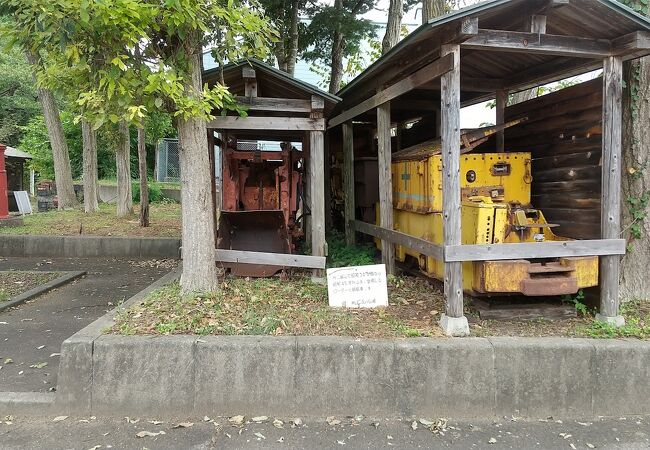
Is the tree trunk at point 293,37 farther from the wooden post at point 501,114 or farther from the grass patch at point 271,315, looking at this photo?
the grass patch at point 271,315

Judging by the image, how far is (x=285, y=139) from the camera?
8.98 metres

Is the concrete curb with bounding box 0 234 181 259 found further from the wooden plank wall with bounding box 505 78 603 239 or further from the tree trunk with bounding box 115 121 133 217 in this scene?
the wooden plank wall with bounding box 505 78 603 239

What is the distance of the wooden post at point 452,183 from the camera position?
4262mm

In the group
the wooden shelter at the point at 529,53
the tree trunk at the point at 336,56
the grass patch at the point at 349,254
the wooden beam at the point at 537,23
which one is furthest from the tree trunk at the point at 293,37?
the wooden beam at the point at 537,23

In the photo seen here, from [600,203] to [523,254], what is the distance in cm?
133

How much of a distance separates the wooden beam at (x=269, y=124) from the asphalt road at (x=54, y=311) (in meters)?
2.86

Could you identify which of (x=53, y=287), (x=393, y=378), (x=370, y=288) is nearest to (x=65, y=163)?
(x=53, y=287)

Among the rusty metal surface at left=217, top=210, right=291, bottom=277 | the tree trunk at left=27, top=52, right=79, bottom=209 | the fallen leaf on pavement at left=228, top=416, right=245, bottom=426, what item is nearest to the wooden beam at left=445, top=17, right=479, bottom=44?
the rusty metal surface at left=217, top=210, right=291, bottom=277

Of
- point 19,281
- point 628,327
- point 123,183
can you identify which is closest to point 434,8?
point 628,327

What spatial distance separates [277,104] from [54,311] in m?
3.94

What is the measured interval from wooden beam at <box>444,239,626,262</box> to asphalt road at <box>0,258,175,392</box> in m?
3.73

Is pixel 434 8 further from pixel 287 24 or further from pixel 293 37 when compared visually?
pixel 287 24

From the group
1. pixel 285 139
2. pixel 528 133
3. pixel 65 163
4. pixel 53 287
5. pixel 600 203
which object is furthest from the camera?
pixel 65 163

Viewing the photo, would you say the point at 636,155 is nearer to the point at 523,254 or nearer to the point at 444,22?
the point at 523,254
